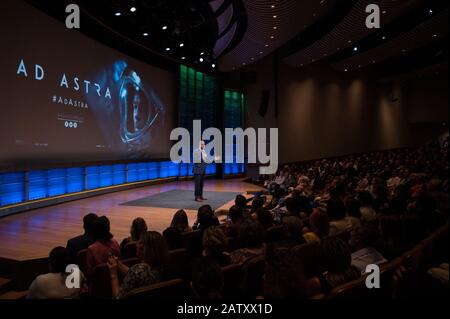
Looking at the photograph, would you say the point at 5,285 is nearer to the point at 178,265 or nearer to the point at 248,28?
the point at 178,265

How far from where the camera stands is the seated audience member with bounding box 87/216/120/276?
2652mm

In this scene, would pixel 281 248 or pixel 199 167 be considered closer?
pixel 281 248

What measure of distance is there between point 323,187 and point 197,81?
6800 mm

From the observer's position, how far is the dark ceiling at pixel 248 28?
762 centimetres

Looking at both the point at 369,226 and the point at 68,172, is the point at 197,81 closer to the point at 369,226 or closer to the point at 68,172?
the point at 68,172

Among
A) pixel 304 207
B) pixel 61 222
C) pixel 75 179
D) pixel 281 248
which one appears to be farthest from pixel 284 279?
pixel 75 179

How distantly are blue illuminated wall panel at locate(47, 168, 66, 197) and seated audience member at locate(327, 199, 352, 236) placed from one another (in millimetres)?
6165

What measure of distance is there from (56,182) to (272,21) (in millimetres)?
6201

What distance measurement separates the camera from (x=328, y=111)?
53.3ft

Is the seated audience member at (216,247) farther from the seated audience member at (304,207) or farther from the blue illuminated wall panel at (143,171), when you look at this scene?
the blue illuminated wall panel at (143,171)

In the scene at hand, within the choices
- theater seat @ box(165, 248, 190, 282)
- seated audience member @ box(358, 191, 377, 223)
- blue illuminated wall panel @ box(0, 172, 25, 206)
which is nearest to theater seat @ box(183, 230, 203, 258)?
theater seat @ box(165, 248, 190, 282)

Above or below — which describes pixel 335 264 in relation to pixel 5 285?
above

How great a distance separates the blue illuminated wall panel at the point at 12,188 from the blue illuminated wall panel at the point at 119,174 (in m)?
3.26

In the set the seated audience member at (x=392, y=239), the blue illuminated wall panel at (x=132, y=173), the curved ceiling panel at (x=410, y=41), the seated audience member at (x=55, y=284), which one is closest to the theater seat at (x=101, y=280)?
the seated audience member at (x=55, y=284)
